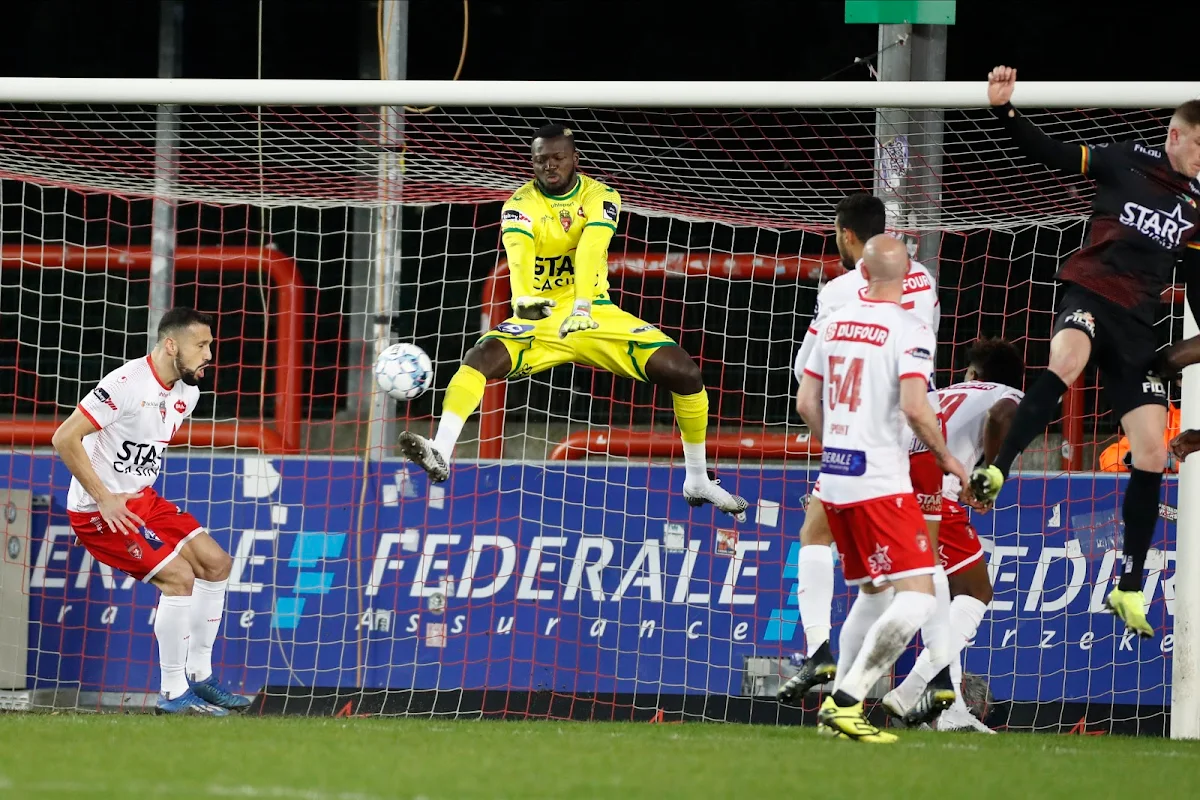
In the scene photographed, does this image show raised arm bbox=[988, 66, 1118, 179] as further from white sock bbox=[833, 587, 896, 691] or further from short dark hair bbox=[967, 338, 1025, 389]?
white sock bbox=[833, 587, 896, 691]

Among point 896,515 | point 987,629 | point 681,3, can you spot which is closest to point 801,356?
point 896,515

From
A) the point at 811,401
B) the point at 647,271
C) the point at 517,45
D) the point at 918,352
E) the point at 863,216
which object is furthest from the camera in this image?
the point at 517,45

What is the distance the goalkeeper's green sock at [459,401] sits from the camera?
7.57 m

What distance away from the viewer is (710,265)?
8.99 meters

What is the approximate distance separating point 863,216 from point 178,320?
10.4 feet

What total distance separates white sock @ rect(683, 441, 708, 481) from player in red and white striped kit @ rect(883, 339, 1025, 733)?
106 centimetres

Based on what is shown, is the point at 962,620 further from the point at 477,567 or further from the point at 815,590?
the point at 477,567

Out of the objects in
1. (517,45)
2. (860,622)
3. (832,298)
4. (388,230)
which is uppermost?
(517,45)

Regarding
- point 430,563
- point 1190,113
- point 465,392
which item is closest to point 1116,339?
point 1190,113

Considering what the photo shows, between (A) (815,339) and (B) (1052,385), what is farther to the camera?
(A) (815,339)

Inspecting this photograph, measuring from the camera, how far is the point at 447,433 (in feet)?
24.8

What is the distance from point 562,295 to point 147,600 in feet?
9.17

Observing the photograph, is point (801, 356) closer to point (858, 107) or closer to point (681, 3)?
point (858, 107)

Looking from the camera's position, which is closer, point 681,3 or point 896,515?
point 896,515
